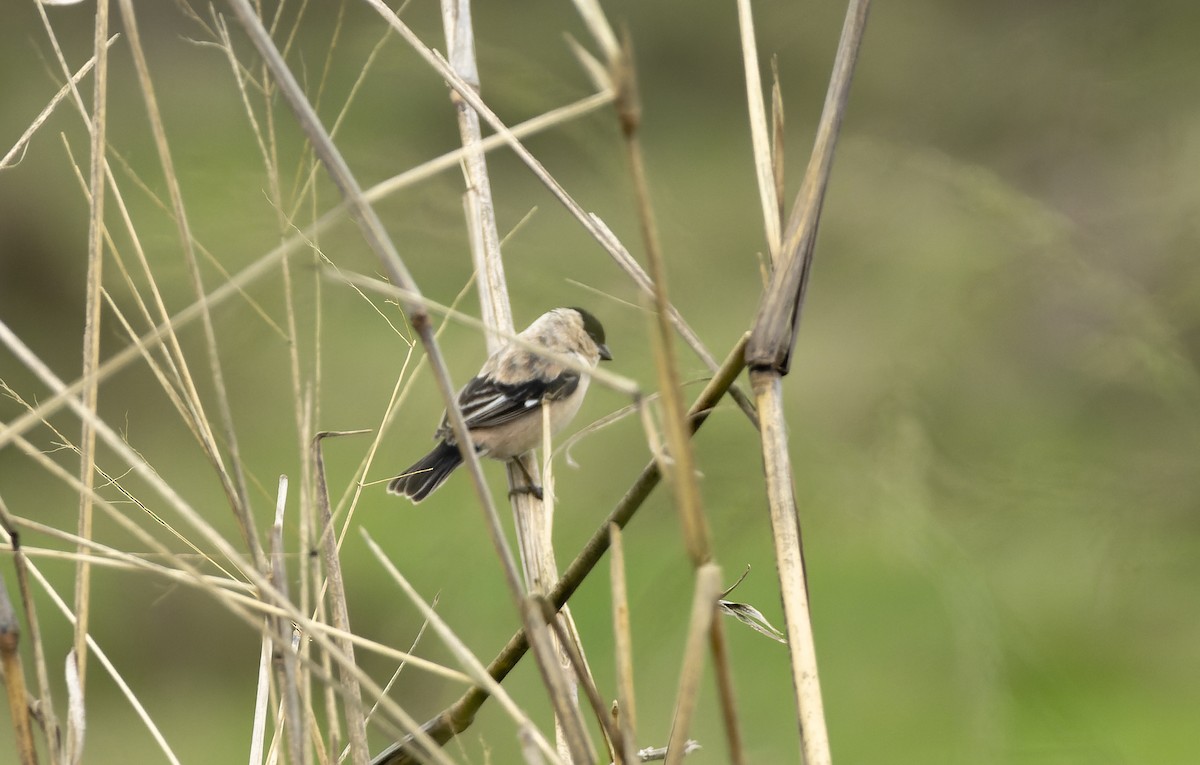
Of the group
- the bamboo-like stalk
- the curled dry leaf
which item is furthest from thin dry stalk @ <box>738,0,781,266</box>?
the curled dry leaf

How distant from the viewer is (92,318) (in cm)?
153

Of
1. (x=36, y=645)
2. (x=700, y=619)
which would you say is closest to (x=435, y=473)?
(x=36, y=645)

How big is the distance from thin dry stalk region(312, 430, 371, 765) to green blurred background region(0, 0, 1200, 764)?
2921mm

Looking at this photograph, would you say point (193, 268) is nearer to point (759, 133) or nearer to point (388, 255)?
point (388, 255)

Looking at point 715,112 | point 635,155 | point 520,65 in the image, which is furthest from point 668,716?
point 715,112

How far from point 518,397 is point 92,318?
296cm

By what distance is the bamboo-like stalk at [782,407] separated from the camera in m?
1.23

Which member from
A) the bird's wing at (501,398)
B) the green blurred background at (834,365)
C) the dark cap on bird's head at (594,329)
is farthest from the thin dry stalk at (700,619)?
the dark cap on bird's head at (594,329)

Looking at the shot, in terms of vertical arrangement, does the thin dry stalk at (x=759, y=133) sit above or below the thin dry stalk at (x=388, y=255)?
above

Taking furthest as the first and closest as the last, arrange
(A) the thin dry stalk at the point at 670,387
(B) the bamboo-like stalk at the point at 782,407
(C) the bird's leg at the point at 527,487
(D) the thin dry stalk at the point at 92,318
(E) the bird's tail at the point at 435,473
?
(E) the bird's tail at the point at 435,473 < (C) the bird's leg at the point at 527,487 < (D) the thin dry stalk at the point at 92,318 < (B) the bamboo-like stalk at the point at 782,407 < (A) the thin dry stalk at the point at 670,387

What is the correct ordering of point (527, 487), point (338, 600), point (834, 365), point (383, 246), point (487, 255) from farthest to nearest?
point (834, 365) → point (527, 487) → point (487, 255) → point (338, 600) → point (383, 246)

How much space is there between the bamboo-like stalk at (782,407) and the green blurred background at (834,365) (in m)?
3.15

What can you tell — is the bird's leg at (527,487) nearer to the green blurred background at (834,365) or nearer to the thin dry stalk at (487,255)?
the thin dry stalk at (487,255)

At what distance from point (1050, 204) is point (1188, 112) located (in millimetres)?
1048
